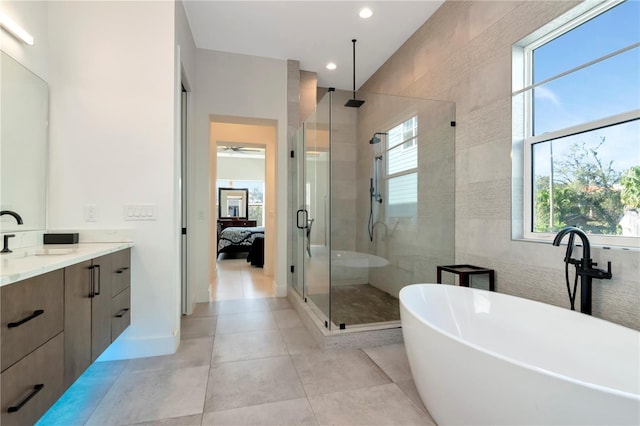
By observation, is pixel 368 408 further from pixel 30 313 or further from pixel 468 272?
pixel 30 313

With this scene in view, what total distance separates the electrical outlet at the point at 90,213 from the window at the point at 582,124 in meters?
3.07

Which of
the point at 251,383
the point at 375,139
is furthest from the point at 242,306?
the point at 375,139

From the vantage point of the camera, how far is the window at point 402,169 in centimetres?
319

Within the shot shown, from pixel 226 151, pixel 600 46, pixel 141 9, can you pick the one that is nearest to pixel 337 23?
pixel 141 9

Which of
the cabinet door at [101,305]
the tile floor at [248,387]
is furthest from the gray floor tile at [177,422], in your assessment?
the cabinet door at [101,305]

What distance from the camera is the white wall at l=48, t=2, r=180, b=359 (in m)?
2.13

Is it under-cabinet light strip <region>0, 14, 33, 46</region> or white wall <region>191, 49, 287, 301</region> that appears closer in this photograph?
under-cabinet light strip <region>0, 14, 33, 46</region>

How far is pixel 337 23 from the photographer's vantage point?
3.12 meters

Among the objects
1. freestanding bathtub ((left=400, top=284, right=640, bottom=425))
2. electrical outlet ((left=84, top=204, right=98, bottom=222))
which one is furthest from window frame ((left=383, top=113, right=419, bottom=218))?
electrical outlet ((left=84, top=204, right=98, bottom=222))

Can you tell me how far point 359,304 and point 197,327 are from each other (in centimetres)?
160

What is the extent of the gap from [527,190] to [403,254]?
1.43m

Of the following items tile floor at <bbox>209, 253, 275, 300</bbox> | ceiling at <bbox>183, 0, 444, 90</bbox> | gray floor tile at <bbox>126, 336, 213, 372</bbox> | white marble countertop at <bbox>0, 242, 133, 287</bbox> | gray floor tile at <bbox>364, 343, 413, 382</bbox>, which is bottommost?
gray floor tile at <bbox>126, 336, 213, 372</bbox>

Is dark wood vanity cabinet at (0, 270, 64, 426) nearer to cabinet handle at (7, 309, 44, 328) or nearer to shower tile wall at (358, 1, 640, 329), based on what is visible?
cabinet handle at (7, 309, 44, 328)

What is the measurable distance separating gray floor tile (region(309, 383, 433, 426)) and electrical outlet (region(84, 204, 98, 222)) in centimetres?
194
